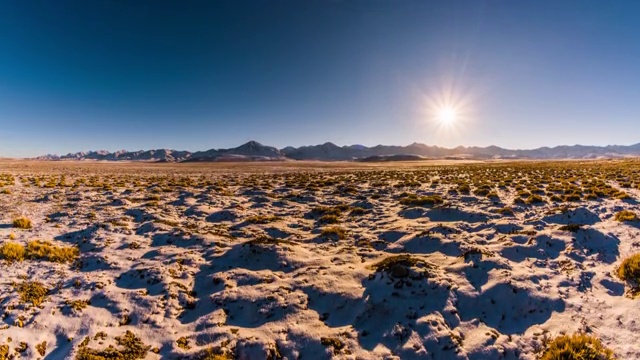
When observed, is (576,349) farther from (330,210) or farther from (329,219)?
(330,210)

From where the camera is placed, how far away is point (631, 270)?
8898mm

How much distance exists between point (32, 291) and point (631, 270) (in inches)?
682

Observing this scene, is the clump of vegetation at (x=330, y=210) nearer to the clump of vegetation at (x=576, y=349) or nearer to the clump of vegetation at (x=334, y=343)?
the clump of vegetation at (x=334, y=343)

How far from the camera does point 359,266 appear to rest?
10922 millimetres

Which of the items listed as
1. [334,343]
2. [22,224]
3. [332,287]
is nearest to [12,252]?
[22,224]

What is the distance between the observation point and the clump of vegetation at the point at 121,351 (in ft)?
21.0

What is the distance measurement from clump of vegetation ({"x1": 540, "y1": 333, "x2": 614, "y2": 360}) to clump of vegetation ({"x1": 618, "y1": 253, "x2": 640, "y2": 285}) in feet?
12.6

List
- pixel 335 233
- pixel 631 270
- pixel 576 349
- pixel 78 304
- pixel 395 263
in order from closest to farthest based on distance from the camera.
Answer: pixel 576 349
pixel 78 304
pixel 631 270
pixel 395 263
pixel 335 233

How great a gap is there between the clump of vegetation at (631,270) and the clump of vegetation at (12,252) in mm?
19646

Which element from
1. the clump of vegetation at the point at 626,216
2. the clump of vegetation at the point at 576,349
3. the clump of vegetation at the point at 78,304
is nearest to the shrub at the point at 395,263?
the clump of vegetation at the point at 576,349

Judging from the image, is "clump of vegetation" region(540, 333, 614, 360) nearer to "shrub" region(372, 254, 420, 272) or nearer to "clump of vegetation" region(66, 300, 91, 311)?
"shrub" region(372, 254, 420, 272)

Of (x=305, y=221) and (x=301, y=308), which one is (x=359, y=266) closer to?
(x=301, y=308)

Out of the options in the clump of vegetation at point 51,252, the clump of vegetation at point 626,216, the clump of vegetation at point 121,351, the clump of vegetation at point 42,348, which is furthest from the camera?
the clump of vegetation at point 626,216

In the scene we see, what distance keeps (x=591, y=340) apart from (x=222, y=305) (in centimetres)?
877
